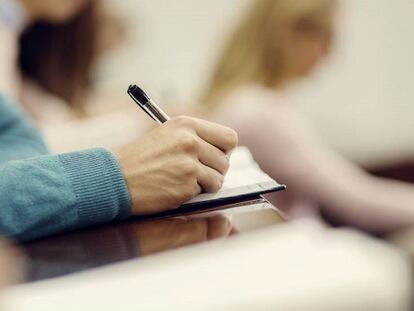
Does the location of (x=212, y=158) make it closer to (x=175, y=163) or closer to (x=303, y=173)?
(x=175, y=163)

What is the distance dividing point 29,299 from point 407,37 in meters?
2.87

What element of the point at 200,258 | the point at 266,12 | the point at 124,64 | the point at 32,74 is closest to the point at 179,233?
the point at 200,258

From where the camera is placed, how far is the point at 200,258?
33cm

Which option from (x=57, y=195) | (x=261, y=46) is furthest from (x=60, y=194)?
(x=261, y=46)

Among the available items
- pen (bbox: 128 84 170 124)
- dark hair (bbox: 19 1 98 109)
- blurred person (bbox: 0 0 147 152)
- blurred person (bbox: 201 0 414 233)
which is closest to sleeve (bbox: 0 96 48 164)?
pen (bbox: 128 84 170 124)

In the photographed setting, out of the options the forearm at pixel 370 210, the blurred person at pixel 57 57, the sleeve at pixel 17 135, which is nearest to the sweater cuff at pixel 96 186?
the sleeve at pixel 17 135

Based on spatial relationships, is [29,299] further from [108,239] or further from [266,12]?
[266,12]

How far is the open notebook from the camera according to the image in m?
0.69

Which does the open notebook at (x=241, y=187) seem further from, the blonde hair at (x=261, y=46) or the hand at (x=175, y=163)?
the blonde hair at (x=261, y=46)

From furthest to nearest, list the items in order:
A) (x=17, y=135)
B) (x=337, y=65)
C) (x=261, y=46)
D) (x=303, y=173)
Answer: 1. (x=337, y=65)
2. (x=261, y=46)
3. (x=303, y=173)
4. (x=17, y=135)

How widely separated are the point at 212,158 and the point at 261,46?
4.75 ft

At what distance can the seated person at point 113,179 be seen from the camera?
63 cm

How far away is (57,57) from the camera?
230 cm

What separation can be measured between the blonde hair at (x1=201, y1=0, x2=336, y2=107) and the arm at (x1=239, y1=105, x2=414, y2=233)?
0.30m
